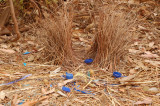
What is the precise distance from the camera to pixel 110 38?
2.10 meters

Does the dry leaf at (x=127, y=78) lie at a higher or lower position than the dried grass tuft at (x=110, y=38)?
lower

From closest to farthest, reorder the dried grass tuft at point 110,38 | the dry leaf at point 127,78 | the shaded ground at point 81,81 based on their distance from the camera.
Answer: the shaded ground at point 81,81, the dry leaf at point 127,78, the dried grass tuft at point 110,38

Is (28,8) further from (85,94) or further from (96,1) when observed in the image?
(85,94)

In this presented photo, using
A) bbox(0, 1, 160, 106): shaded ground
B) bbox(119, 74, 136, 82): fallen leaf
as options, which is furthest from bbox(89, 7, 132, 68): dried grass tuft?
bbox(119, 74, 136, 82): fallen leaf

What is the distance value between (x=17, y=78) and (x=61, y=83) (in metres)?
0.42

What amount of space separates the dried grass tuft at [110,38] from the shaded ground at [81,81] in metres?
0.11

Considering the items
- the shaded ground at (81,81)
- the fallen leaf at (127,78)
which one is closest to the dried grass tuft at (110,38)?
the shaded ground at (81,81)

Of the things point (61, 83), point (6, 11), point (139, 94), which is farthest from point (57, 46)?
point (6, 11)

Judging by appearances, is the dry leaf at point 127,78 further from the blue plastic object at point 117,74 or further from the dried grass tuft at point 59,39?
the dried grass tuft at point 59,39

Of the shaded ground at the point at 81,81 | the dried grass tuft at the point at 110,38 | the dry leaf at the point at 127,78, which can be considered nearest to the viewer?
the shaded ground at the point at 81,81

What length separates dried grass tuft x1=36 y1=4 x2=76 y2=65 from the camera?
2.14m

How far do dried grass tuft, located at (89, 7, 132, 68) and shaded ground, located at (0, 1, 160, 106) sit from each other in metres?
0.11

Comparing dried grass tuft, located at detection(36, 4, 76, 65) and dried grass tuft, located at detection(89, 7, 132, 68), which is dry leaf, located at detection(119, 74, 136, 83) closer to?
dried grass tuft, located at detection(89, 7, 132, 68)

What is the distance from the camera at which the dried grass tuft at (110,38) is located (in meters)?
2.10
